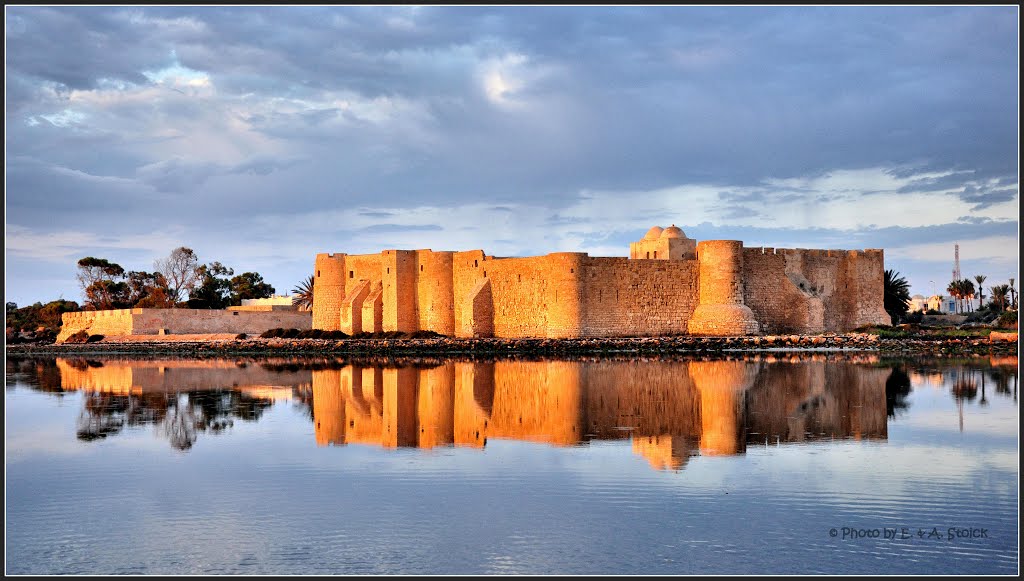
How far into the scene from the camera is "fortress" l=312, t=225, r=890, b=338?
3188cm

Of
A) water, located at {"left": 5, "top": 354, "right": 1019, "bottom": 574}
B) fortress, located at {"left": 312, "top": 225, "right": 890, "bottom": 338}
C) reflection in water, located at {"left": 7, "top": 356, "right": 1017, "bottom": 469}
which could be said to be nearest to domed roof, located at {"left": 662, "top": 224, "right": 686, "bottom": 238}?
fortress, located at {"left": 312, "top": 225, "right": 890, "bottom": 338}

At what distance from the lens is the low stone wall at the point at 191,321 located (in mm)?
40469

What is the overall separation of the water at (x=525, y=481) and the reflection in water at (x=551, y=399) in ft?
0.29

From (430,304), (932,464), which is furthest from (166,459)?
(430,304)

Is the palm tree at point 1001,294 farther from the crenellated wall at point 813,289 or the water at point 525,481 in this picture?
the water at point 525,481

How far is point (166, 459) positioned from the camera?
10195 millimetres

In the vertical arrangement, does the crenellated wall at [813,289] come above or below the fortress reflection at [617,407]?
above

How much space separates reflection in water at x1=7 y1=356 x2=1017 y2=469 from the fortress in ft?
24.4

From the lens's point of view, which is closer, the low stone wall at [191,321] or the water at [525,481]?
the water at [525,481]

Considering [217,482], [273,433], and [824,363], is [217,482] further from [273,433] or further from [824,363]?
[824,363]

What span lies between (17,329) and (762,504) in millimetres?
55929

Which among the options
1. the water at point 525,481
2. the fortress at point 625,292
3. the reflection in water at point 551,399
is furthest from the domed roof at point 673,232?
the water at point 525,481

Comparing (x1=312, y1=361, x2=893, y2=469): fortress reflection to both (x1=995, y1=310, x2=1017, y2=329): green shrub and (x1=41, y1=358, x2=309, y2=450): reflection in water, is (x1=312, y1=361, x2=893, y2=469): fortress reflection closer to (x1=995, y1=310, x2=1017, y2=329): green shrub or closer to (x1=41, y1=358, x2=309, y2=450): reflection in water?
(x1=41, y1=358, x2=309, y2=450): reflection in water

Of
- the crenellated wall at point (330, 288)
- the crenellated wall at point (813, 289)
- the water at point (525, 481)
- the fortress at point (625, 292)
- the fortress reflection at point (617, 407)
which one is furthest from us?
the crenellated wall at point (330, 288)
